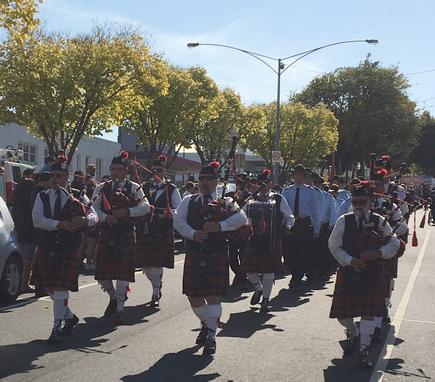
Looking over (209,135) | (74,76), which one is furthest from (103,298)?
(209,135)

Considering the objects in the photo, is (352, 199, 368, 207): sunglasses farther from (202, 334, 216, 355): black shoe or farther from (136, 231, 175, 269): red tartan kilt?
(136, 231, 175, 269): red tartan kilt

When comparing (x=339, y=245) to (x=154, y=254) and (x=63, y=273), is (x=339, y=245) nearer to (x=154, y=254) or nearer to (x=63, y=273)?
(x=63, y=273)

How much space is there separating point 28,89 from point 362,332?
1609 centimetres

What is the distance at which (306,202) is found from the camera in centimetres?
1010

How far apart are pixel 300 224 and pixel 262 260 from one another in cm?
217

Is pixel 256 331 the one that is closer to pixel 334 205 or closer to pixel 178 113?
pixel 334 205

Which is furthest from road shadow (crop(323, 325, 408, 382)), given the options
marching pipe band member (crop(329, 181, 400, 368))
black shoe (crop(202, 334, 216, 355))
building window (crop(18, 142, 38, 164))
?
building window (crop(18, 142, 38, 164))

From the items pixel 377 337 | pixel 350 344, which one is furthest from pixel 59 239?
pixel 377 337

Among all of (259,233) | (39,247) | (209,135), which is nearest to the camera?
(39,247)

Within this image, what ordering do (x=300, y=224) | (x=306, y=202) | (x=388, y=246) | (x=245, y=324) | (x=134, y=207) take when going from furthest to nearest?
1. (x=300, y=224)
2. (x=306, y=202)
3. (x=245, y=324)
4. (x=134, y=207)
5. (x=388, y=246)

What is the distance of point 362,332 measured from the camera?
564cm

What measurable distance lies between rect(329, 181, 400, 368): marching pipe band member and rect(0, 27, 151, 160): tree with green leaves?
1515cm

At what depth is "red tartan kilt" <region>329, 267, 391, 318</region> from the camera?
568cm

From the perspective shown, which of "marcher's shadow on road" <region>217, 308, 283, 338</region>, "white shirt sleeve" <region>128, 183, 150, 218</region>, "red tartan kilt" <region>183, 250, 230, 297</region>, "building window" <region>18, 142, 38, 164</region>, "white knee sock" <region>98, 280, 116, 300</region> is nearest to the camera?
"red tartan kilt" <region>183, 250, 230, 297</region>
